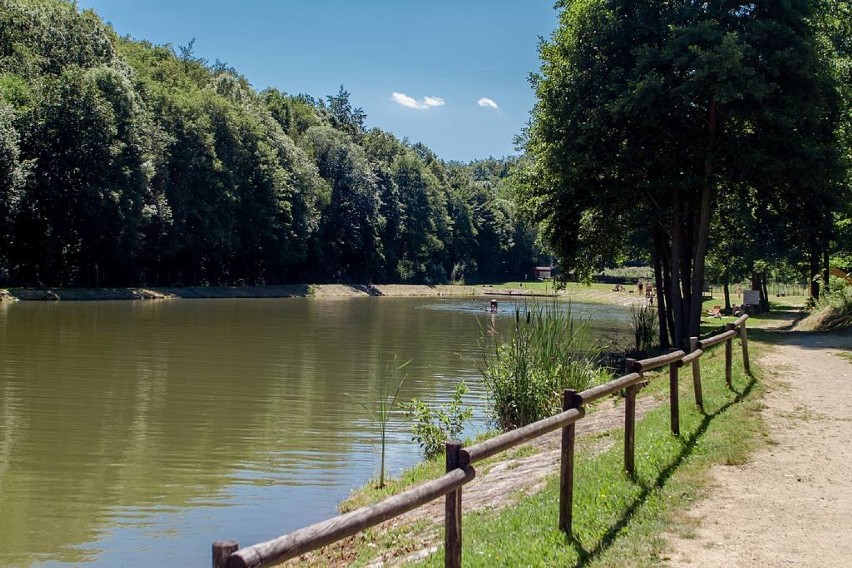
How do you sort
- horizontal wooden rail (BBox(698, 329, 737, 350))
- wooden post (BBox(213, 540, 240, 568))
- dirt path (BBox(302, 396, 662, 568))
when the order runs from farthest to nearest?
horizontal wooden rail (BBox(698, 329, 737, 350)), dirt path (BBox(302, 396, 662, 568)), wooden post (BBox(213, 540, 240, 568))

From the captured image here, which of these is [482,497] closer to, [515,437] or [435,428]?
[435,428]

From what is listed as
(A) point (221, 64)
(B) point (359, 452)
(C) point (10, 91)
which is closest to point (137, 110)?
(C) point (10, 91)

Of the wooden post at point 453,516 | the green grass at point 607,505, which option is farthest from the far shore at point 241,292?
the wooden post at point 453,516

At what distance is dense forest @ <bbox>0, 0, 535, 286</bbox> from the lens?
47781mm

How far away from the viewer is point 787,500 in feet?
23.0

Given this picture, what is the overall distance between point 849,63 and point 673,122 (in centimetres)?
944

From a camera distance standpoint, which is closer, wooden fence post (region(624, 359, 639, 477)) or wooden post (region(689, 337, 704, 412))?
wooden fence post (region(624, 359, 639, 477))

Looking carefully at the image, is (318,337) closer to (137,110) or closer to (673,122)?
(673,122)

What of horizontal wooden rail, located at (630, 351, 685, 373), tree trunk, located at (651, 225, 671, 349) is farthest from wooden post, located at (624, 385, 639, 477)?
tree trunk, located at (651, 225, 671, 349)

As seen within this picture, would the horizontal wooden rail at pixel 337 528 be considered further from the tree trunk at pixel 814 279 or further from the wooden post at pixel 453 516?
the tree trunk at pixel 814 279

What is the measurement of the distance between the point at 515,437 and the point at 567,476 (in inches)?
42.0

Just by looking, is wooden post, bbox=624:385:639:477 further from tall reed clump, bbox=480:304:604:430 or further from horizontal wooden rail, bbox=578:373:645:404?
tall reed clump, bbox=480:304:604:430

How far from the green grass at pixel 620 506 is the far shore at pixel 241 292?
1965 centimetres

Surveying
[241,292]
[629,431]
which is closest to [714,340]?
[629,431]
